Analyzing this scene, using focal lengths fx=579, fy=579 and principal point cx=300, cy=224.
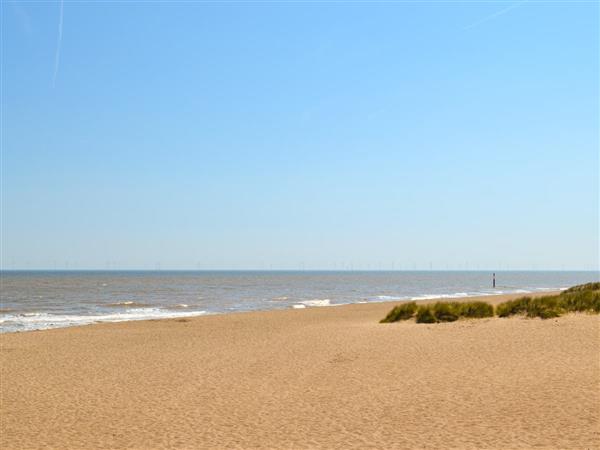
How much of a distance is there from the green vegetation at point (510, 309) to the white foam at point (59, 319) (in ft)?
53.6

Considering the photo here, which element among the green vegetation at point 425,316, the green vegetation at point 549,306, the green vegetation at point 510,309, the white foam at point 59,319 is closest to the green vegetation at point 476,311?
the green vegetation at point 510,309

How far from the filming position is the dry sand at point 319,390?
9.46 m

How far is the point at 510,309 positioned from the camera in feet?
78.9

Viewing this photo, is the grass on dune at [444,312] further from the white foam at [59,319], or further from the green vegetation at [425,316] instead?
the white foam at [59,319]

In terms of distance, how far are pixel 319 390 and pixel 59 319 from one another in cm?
2592

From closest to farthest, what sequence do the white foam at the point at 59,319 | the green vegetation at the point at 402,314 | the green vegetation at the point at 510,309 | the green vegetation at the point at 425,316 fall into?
the green vegetation at the point at 510,309 < the green vegetation at the point at 425,316 < the green vegetation at the point at 402,314 < the white foam at the point at 59,319

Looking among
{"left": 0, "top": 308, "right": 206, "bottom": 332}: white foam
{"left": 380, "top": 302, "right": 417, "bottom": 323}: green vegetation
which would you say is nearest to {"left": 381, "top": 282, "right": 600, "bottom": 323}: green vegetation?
{"left": 380, "top": 302, "right": 417, "bottom": 323}: green vegetation

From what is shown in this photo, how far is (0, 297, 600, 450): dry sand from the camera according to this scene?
372 inches

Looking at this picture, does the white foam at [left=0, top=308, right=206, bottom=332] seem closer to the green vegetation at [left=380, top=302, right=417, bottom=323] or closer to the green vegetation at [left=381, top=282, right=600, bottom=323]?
the green vegetation at [left=380, top=302, right=417, bottom=323]

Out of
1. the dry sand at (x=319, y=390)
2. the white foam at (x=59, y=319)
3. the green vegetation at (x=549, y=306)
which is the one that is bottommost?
the white foam at (x=59, y=319)

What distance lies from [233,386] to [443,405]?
485 centimetres

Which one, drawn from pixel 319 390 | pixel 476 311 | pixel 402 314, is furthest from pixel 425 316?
pixel 319 390

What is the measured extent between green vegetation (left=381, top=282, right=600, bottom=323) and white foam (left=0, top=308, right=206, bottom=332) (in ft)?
53.6

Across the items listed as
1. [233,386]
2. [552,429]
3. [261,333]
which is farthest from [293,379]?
[261,333]
